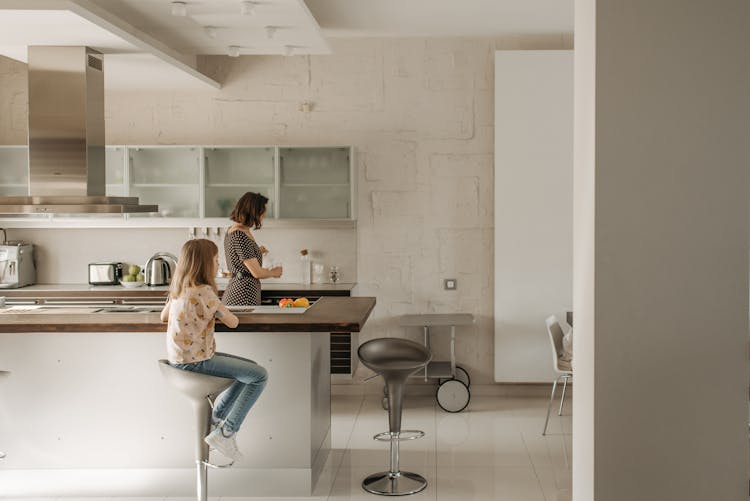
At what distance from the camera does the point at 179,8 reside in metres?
4.30

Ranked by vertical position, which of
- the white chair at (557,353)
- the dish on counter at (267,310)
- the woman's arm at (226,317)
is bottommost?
the white chair at (557,353)

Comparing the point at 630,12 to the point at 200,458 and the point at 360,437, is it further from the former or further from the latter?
the point at 360,437

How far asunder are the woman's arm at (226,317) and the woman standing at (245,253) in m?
1.28

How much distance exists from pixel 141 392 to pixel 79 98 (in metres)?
1.75

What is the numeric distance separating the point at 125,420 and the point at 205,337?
0.92 m

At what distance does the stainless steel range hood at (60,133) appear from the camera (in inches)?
184

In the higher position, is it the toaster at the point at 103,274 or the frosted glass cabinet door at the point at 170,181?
the frosted glass cabinet door at the point at 170,181

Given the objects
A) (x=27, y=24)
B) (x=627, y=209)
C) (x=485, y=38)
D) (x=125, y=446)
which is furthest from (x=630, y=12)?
(x=485, y=38)

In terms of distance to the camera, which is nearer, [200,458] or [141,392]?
[200,458]

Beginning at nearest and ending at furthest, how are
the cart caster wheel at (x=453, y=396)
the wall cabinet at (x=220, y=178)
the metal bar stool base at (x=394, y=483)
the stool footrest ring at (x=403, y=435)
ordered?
the metal bar stool base at (x=394, y=483), the stool footrest ring at (x=403, y=435), the cart caster wheel at (x=453, y=396), the wall cabinet at (x=220, y=178)

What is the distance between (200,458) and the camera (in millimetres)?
3859

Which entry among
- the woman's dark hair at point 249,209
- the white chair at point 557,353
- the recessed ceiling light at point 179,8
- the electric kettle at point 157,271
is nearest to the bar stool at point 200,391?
the woman's dark hair at point 249,209

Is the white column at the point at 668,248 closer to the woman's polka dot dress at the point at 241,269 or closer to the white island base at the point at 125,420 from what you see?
the white island base at the point at 125,420

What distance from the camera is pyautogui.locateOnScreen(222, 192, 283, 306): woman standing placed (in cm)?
512
